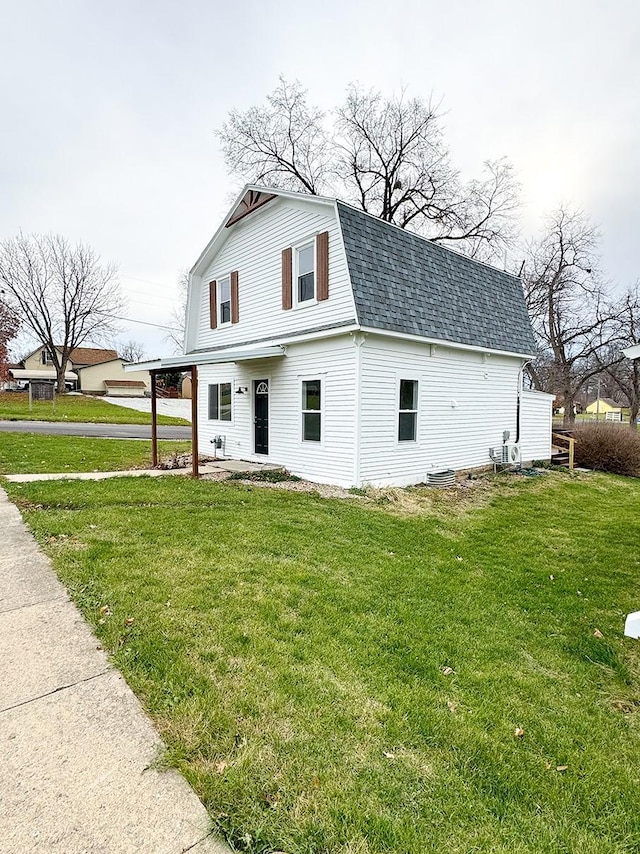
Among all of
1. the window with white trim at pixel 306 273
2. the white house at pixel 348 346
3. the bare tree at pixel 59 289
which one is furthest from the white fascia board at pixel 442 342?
the bare tree at pixel 59 289

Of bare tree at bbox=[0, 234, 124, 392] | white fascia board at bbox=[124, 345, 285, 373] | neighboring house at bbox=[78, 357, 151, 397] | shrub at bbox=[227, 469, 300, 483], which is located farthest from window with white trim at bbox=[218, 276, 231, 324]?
neighboring house at bbox=[78, 357, 151, 397]

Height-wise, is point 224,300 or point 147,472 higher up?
point 224,300

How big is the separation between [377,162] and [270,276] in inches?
585

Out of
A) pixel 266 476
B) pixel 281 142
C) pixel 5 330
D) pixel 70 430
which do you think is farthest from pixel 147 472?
pixel 5 330

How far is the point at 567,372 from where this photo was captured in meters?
24.1

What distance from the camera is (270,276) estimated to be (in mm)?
10789

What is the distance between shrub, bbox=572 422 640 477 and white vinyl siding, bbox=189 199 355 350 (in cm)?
1141

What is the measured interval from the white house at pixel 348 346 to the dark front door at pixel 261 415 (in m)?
0.04

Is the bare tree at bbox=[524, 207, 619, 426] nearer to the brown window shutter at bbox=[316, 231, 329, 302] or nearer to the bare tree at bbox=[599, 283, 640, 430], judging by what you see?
the bare tree at bbox=[599, 283, 640, 430]

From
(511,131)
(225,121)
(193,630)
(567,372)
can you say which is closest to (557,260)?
(567,372)

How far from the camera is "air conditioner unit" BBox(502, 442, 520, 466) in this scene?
1261 cm

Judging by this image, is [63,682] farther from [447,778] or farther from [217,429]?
[217,429]

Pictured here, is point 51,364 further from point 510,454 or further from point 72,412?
point 510,454

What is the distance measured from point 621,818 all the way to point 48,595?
395 centimetres
